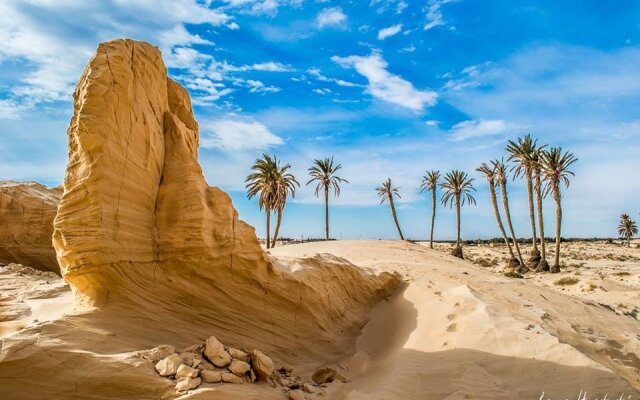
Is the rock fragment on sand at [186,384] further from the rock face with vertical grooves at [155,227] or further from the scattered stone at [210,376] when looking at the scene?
the rock face with vertical grooves at [155,227]

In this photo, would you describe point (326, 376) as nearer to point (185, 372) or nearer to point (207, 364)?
point (207, 364)

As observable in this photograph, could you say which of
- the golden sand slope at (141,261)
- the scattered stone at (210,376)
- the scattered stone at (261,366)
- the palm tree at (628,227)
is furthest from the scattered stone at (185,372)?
the palm tree at (628,227)

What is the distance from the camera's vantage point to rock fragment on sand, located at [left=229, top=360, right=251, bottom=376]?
21.9 ft

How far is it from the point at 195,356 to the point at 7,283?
625cm

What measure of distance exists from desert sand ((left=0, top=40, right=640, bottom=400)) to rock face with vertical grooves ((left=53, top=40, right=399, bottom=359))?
0.09 ft

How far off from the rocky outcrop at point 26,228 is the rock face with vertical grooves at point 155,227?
28.3 ft

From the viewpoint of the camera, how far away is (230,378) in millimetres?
6383

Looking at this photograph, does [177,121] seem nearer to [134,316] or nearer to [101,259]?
[101,259]

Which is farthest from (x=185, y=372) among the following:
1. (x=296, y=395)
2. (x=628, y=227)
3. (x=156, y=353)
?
(x=628, y=227)

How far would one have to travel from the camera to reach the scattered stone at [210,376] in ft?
20.0

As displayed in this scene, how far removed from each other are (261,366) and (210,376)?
1.10 meters

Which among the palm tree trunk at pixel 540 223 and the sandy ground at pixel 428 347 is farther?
the palm tree trunk at pixel 540 223

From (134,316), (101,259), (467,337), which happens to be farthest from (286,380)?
(467,337)

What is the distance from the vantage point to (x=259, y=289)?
920cm
